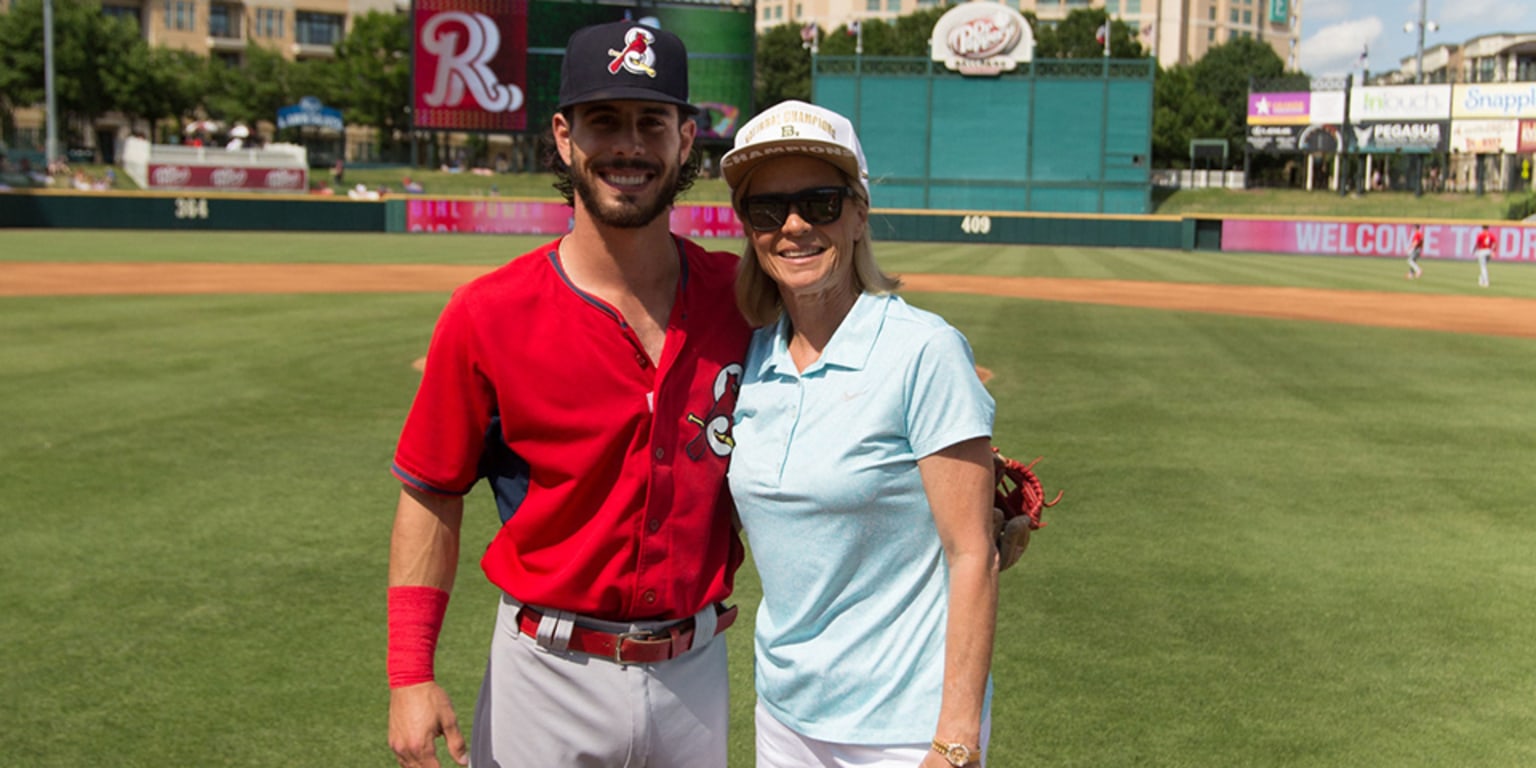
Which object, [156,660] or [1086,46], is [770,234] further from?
[1086,46]

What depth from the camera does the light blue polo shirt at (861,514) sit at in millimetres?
2357

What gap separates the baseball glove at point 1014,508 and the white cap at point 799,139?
0.72 meters

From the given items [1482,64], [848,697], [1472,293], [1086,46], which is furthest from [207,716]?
[1482,64]

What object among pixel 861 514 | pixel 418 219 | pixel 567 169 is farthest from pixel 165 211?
pixel 861 514

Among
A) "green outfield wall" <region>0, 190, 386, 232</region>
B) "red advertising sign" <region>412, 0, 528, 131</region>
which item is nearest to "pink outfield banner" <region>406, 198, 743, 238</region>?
"green outfield wall" <region>0, 190, 386, 232</region>

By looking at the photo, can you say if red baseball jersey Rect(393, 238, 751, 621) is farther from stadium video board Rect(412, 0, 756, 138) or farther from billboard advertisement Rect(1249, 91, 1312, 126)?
billboard advertisement Rect(1249, 91, 1312, 126)

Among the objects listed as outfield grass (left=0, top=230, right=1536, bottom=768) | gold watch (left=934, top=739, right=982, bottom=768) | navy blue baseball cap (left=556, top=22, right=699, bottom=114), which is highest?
navy blue baseball cap (left=556, top=22, right=699, bottom=114)

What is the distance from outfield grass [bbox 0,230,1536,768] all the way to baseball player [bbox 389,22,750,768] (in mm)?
1922

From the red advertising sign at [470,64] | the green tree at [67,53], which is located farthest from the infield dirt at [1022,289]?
the green tree at [67,53]

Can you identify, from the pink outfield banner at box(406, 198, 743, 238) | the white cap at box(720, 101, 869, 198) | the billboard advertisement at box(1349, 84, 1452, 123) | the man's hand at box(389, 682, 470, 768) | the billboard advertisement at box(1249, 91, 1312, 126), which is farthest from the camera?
the billboard advertisement at box(1249, 91, 1312, 126)

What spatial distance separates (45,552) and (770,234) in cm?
566

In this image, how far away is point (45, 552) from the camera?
6555 millimetres

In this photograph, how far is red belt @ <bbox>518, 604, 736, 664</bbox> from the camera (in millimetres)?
2705

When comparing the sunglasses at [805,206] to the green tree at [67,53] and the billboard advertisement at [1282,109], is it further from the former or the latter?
the green tree at [67,53]
